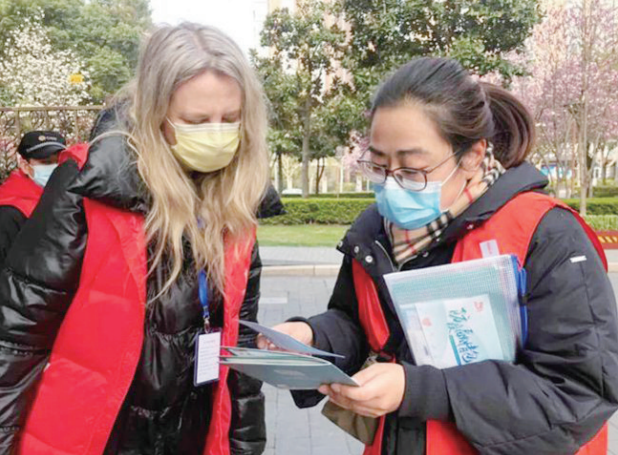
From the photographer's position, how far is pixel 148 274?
Answer: 1.48m

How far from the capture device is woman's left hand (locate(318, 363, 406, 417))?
42.4 inches

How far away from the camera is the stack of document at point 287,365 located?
101 cm

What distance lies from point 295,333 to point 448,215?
0.47m

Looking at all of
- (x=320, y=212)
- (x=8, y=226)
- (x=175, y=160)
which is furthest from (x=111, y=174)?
(x=320, y=212)

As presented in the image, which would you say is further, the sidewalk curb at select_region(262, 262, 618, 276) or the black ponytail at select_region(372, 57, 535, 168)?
the sidewalk curb at select_region(262, 262, 618, 276)

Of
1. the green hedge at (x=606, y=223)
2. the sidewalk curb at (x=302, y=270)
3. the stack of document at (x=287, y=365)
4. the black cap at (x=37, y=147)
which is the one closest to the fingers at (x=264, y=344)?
the stack of document at (x=287, y=365)

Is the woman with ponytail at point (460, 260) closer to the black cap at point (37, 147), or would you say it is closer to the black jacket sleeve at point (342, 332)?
the black jacket sleeve at point (342, 332)

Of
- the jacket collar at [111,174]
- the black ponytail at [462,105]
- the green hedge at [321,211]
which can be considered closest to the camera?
the black ponytail at [462,105]

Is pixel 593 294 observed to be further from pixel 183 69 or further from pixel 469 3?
pixel 469 3

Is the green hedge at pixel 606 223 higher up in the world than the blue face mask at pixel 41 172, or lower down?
lower down

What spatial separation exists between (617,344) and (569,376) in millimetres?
111

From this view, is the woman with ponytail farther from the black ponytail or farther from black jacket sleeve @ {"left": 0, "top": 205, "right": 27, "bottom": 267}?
black jacket sleeve @ {"left": 0, "top": 205, "right": 27, "bottom": 267}

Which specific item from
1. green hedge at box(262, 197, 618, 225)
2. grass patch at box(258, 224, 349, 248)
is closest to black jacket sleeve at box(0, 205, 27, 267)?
grass patch at box(258, 224, 349, 248)

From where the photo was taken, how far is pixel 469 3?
1318 centimetres
